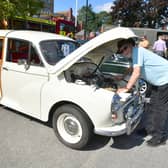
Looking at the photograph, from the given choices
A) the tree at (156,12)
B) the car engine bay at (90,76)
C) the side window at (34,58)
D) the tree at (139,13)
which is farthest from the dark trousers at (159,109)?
the tree at (139,13)

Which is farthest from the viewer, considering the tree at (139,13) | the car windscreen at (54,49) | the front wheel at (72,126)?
the tree at (139,13)

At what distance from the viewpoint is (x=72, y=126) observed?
3814 mm

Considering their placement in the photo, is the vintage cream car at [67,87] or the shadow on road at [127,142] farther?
the shadow on road at [127,142]

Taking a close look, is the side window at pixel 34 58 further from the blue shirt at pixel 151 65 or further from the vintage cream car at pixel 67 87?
Result: the blue shirt at pixel 151 65

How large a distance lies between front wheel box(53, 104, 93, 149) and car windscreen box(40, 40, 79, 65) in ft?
3.13

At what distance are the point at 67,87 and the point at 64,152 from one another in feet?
3.21

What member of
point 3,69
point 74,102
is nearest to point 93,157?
point 74,102

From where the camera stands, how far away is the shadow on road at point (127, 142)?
3.99m

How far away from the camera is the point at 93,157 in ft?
11.8

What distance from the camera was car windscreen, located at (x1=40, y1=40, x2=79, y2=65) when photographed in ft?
14.1

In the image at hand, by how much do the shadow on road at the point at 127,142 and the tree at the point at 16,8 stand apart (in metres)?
6.55

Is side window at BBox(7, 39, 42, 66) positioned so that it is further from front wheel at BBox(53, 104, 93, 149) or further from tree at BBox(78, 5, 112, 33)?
tree at BBox(78, 5, 112, 33)

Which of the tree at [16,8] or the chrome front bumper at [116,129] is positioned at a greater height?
the tree at [16,8]

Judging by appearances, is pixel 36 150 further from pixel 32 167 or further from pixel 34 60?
pixel 34 60
